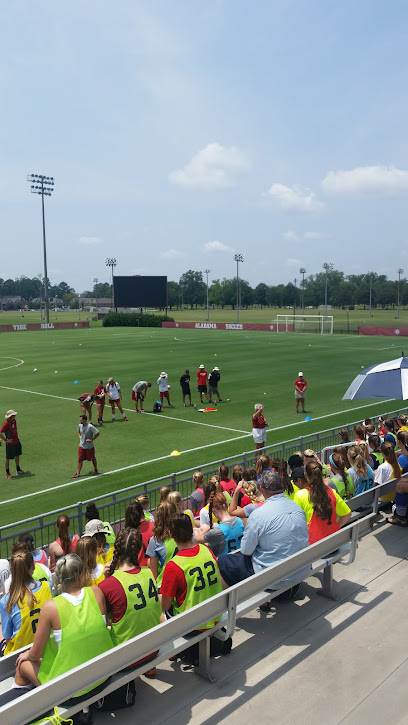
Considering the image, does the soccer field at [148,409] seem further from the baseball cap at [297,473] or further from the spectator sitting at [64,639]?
the spectator sitting at [64,639]

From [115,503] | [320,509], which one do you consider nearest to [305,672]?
[320,509]

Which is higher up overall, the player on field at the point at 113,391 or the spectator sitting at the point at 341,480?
the spectator sitting at the point at 341,480

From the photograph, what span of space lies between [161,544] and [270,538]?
1177 millimetres

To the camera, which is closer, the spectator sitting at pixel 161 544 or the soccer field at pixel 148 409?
the spectator sitting at pixel 161 544

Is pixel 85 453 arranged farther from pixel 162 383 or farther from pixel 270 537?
pixel 270 537

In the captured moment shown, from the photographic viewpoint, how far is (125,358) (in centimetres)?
4159

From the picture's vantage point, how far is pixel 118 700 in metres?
4.29

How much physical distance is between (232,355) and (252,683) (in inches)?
1534

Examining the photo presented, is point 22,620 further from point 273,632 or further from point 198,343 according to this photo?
point 198,343

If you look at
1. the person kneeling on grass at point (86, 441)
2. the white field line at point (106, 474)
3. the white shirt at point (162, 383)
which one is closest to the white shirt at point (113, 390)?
the white shirt at point (162, 383)

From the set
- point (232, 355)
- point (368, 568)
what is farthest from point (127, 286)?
point (368, 568)

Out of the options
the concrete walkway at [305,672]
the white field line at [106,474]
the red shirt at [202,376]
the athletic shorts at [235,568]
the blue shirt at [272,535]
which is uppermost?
the blue shirt at [272,535]

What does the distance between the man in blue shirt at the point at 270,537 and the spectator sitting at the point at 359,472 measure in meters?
2.71

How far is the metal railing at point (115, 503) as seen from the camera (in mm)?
9384
